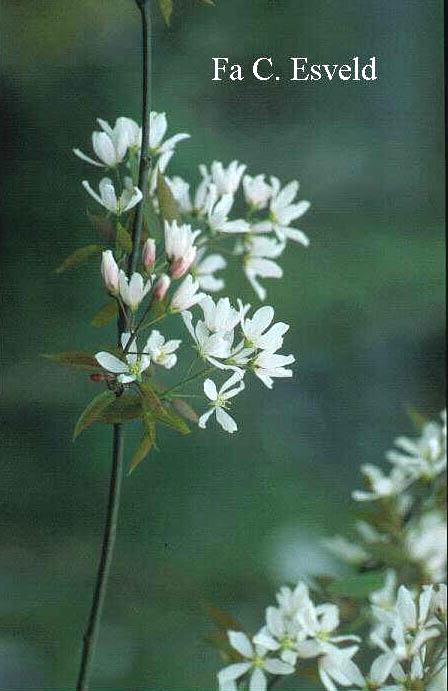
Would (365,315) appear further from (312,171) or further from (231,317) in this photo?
(231,317)

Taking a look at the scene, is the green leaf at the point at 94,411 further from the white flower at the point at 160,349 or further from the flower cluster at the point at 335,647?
the flower cluster at the point at 335,647

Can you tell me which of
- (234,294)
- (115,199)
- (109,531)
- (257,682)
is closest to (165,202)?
(115,199)

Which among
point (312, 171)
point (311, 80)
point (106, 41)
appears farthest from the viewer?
point (312, 171)

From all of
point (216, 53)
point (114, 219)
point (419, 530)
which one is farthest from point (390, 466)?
point (114, 219)

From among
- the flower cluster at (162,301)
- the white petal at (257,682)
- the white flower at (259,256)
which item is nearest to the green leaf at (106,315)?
the flower cluster at (162,301)

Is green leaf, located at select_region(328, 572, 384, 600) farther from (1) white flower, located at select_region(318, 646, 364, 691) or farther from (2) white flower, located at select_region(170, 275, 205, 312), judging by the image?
(2) white flower, located at select_region(170, 275, 205, 312)

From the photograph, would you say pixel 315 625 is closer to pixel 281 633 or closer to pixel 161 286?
pixel 281 633

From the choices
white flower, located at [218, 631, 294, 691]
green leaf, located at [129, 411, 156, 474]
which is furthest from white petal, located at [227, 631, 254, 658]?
green leaf, located at [129, 411, 156, 474]
